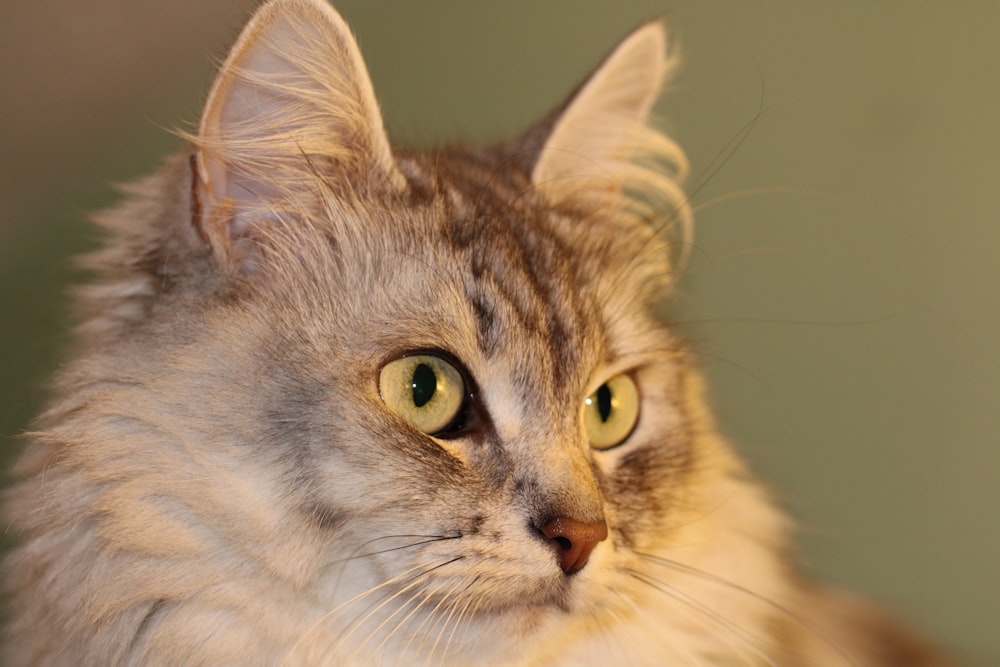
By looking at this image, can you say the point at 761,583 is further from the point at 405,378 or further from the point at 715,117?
the point at 715,117

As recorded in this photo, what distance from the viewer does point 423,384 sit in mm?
1248

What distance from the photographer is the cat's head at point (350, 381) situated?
3.84 ft

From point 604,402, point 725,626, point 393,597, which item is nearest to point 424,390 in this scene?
point 393,597

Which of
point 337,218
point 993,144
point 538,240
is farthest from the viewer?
point 993,144

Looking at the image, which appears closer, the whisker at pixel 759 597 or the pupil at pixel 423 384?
the pupil at pixel 423 384

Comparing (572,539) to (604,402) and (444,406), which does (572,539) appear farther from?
(604,402)

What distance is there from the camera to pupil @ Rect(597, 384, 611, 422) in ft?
4.89

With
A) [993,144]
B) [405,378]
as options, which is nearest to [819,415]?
[993,144]

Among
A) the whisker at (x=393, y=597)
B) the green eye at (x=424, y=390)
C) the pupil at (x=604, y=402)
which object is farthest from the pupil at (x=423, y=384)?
the pupil at (x=604, y=402)

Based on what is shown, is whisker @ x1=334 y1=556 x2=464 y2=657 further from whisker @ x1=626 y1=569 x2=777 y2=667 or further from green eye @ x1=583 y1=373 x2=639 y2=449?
whisker @ x1=626 y1=569 x2=777 y2=667

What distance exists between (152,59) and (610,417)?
1.34m

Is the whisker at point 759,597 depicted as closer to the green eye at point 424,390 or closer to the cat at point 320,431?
the cat at point 320,431

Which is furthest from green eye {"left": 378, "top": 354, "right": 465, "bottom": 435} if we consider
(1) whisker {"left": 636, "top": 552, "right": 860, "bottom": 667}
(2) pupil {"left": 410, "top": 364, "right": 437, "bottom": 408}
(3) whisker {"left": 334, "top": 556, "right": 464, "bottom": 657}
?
Result: (1) whisker {"left": 636, "top": 552, "right": 860, "bottom": 667}

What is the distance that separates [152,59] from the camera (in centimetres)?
212
